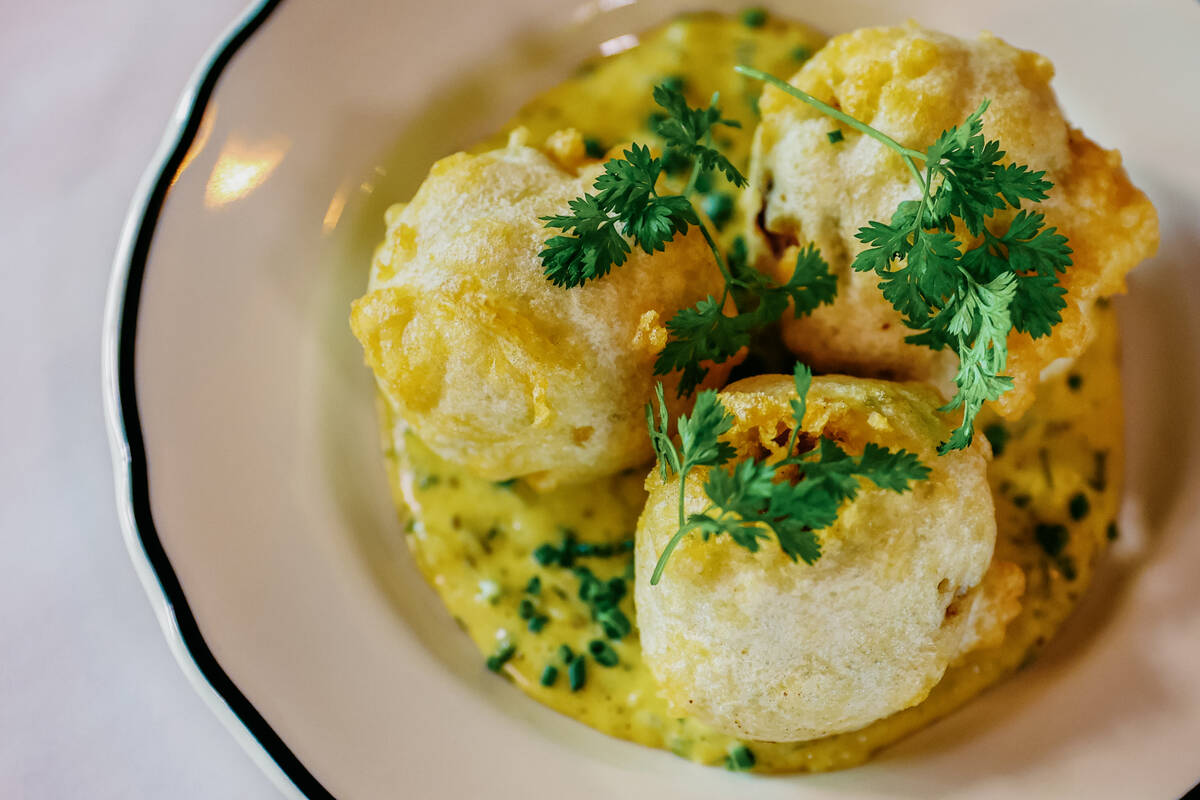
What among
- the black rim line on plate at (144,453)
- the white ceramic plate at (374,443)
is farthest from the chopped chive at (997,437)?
the black rim line on plate at (144,453)

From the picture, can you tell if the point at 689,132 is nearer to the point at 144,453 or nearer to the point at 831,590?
the point at 831,590

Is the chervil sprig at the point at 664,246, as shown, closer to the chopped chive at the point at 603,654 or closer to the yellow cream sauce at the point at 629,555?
the yellow cream sauce at the point at 629,555

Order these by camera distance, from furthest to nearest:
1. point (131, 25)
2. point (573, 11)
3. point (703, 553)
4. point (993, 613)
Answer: point (131, 25) → point (573, 11) → point (993, 613) → point (703, 553)

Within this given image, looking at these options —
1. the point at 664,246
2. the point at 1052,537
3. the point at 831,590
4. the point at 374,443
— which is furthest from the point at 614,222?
the point at 1052,537

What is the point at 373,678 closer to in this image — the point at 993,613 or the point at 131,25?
the point at 993,613

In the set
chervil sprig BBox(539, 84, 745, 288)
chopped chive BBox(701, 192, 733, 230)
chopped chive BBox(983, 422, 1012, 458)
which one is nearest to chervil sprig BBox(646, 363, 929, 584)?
chervil sprig BBox(539, 84, 745, 288)

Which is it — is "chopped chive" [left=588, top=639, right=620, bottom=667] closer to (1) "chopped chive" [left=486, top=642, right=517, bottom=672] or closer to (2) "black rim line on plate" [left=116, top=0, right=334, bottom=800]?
(1) "chopped chive" [left=486, top=642, right=517, bottom=672]

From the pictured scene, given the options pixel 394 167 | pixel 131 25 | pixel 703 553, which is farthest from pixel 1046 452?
pixel 131 25
